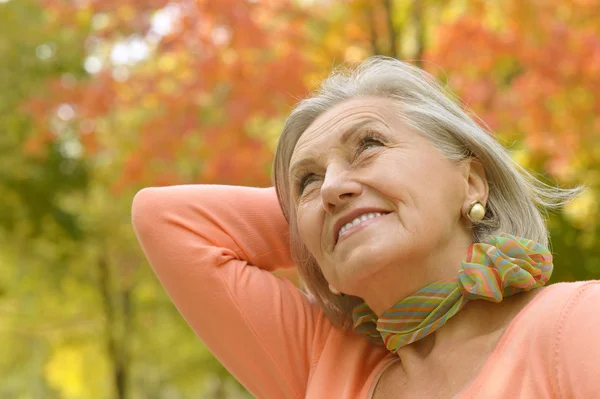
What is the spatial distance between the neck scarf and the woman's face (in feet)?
0.20

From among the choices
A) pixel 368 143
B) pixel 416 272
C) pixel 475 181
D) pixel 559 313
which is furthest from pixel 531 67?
pixel 559 313

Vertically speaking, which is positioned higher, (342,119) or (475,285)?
(342,119)

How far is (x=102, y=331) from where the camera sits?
40.1ft

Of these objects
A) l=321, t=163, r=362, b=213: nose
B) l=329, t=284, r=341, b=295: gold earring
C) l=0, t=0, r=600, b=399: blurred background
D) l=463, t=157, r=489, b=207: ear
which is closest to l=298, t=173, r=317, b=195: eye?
l=321, t=163, r=362, b=213: nose

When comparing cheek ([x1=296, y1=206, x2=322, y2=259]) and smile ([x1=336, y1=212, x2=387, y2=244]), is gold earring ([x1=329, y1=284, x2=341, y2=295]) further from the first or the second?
smile ([x1=336, y1=212, x2=387, y2=244])

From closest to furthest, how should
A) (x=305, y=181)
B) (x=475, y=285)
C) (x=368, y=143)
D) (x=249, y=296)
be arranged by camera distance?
(x=475, y=285) < (x=368, y=143) < (x=305, y=181) < (x=249, y=296)

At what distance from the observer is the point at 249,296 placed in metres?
2.18

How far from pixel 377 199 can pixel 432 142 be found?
0.21m

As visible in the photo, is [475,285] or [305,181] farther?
[305,181]

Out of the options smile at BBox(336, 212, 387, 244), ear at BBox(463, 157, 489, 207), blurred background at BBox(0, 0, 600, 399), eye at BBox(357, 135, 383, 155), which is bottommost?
blurred background at BBox(0, 0, 600, 399)

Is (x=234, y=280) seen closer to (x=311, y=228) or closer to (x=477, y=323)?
(x=311, y=228)

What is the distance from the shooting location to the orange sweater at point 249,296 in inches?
80.3

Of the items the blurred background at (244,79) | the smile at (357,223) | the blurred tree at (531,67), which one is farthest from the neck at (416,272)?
the blurred tree at (531,67)

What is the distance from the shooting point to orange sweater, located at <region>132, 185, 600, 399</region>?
204 centimetres
